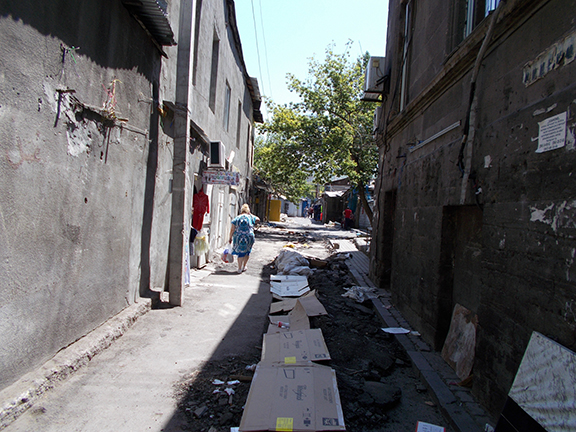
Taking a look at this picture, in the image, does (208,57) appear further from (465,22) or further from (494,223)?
(494,223)

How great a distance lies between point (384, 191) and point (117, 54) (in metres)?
5.82

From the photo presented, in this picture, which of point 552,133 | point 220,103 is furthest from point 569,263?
point 220,103

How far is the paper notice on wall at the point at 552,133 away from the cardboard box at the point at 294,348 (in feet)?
8.75

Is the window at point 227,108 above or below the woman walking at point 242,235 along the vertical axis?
above

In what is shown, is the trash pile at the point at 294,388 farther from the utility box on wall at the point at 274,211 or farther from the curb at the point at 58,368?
the utility box on wall at the point at 274,211

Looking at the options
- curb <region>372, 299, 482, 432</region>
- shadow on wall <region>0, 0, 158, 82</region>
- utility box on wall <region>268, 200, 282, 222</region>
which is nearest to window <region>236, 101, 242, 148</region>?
shadow on wall <region>0, 0, 158, 82</region>

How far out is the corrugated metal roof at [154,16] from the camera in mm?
4242

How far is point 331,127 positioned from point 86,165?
50.0 ft

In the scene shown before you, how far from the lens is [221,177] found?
8320 millimetres

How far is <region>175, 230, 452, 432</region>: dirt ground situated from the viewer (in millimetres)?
2941

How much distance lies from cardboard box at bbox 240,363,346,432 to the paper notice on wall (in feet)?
7.86

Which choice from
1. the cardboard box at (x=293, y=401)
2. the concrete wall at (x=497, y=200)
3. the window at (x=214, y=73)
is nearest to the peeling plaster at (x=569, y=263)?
the concrete wall at (x=497, y=200)

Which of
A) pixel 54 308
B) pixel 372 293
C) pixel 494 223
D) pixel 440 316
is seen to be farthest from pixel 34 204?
pixel 372 293

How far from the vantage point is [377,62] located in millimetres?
8727
